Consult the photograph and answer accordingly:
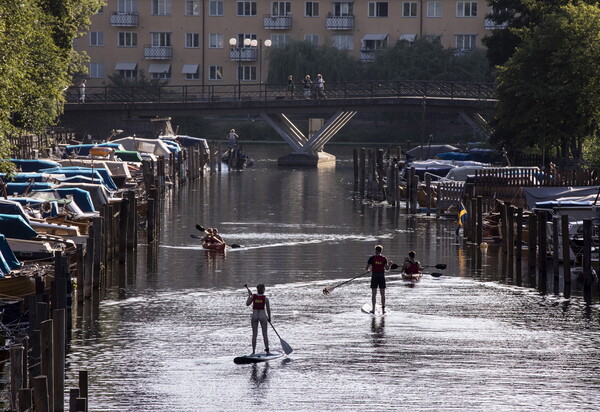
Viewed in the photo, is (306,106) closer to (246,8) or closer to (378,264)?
(246,8)

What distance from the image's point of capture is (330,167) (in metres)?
105

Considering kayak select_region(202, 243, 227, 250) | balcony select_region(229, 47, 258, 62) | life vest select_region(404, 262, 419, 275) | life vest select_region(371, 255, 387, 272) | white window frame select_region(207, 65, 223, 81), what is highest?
balcony select_region(229, 47, 258, 62)

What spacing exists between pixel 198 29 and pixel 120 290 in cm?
10507

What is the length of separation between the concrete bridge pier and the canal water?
4655cm

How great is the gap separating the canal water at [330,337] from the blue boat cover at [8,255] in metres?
2.48

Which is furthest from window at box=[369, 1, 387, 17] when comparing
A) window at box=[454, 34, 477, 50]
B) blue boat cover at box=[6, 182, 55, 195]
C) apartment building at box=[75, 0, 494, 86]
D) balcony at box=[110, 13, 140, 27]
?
blue boat cover at box=[6, 182, 55, 195]

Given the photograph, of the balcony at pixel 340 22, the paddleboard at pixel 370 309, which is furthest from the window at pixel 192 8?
the paddleboard at pixel 370 309

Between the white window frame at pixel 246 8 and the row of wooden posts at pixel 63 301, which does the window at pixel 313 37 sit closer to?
the white window frame at pixel 246 8

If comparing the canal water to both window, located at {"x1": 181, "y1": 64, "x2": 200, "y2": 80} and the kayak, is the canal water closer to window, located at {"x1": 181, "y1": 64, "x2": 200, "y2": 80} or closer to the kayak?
the kayak

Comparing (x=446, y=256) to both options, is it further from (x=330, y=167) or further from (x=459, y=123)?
(x=459, y=123)

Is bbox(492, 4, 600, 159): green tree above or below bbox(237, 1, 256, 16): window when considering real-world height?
below

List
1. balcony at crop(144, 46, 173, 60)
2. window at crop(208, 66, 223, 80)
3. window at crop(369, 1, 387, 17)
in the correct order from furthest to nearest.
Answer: window at crop(208, 66, 223, 80) < balcony at crop(144, 46, 173, 60) < window at crop(369, 1, 387, 17)

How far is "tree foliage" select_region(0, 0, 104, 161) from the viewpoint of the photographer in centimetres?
4250

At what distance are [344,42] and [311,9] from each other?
5.22m
